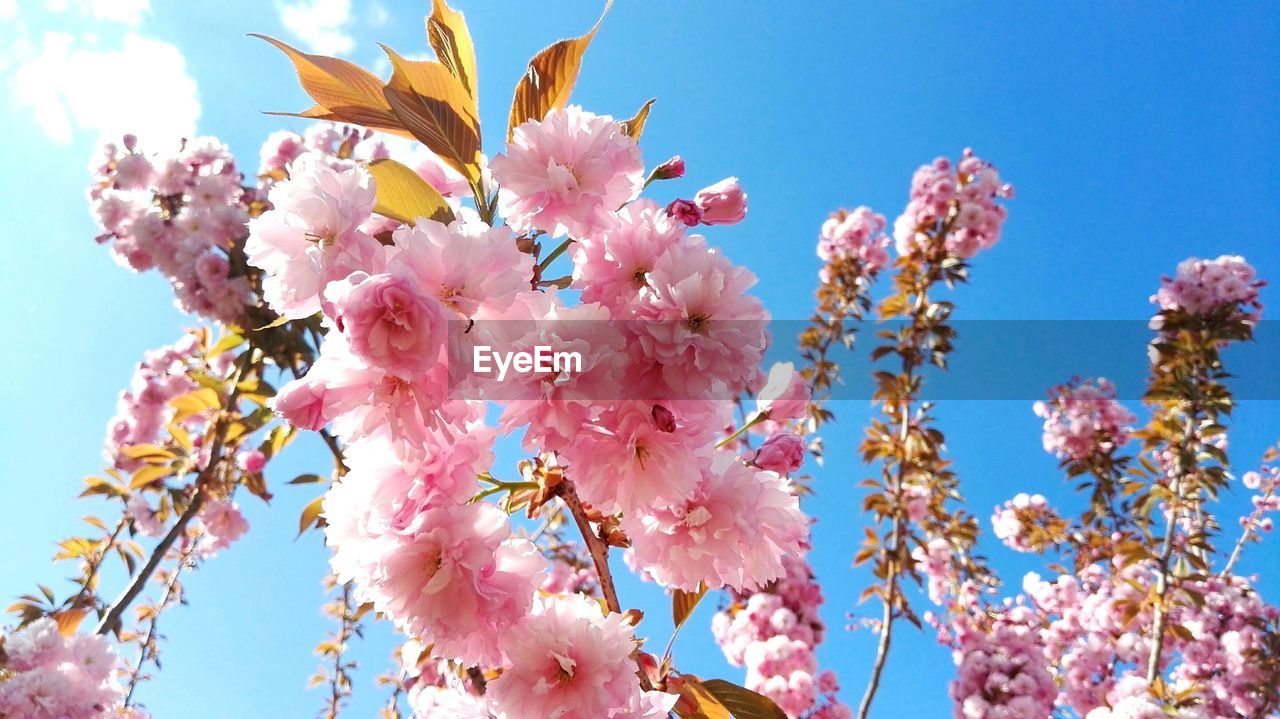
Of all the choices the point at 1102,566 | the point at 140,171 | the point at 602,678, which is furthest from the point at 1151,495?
the point at 140,171

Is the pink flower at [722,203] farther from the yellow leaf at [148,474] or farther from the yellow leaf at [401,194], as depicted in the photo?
the yellow leaf at [148,474]

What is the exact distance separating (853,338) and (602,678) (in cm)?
364

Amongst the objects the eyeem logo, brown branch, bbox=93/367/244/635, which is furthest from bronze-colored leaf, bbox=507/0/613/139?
brown branch, bbox=93/367/244/635

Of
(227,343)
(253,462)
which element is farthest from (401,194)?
(227,343)

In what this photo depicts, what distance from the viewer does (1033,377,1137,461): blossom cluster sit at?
455 centimetres

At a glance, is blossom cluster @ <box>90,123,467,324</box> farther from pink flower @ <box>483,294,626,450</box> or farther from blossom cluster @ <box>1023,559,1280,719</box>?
blossom cluster @ <box>1023,559,1280,719</box>

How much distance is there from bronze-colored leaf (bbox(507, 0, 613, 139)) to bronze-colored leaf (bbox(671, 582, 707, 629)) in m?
0.74

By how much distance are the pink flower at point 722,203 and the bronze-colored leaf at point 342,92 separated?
41 cm

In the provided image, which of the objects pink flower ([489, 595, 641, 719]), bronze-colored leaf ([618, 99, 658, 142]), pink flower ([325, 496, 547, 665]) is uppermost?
bronze-colored leaf ([618, 99, 658, 142])

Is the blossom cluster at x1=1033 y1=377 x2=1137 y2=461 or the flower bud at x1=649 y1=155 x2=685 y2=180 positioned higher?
the blossom cluster at x1=1033 y1=377 x2=1137 y2=461

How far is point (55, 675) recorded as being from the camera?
1.75 meters

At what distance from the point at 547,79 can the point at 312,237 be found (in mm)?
397

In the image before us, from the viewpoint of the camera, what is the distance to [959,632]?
3795 millimetres

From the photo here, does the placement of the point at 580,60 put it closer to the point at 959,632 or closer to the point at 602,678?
the point at 602,678
